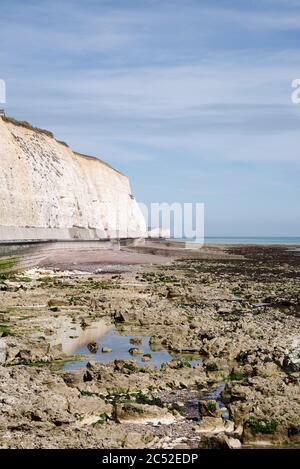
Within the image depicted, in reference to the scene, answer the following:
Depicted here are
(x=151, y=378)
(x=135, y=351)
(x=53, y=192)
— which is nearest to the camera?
(x=151, y=378)

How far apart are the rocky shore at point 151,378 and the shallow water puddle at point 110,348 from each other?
0.26 feet

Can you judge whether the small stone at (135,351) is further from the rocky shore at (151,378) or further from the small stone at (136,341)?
the small stone at (136,341)

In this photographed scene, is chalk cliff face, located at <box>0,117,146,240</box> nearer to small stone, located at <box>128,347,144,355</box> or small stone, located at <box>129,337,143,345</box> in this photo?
small stone, located at <box>129,337,143,345</box>

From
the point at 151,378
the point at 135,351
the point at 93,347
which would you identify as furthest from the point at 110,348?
the point at 151,378

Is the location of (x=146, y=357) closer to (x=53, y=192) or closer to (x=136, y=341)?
(x=136, y=341)

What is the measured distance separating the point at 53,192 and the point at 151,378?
6337cm

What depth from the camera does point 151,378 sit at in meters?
10.8

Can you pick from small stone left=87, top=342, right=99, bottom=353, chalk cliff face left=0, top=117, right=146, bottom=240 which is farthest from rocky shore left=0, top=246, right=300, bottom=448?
chalk cliff face left=0, top=117, right=146, bottom=240

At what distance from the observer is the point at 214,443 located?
755cm

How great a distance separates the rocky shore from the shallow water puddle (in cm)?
8

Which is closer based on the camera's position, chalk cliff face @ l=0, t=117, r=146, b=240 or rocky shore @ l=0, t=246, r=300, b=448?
rocky shore @ l=0, t=246, r=300, b=448

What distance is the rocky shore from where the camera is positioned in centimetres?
806

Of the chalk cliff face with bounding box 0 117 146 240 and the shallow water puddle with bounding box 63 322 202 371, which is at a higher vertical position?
the chalk cliff face with bounding box 0 117 146 240
